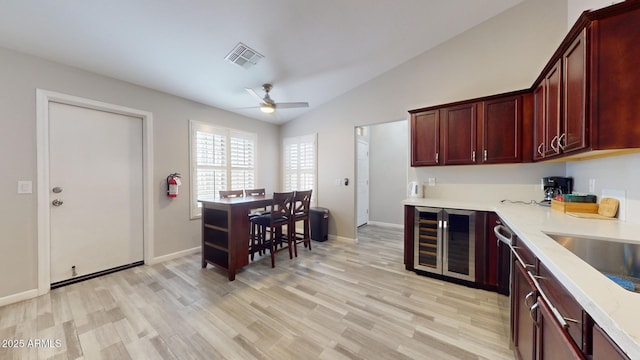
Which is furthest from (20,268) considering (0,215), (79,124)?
(79,124)

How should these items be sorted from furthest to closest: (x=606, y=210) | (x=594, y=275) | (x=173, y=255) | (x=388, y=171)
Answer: (x=388, y=171), (x=173, y=255), (x=606, y=210), (x=594, y=275)

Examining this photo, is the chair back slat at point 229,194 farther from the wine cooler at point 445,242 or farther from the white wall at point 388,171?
the white wall at point 388,171

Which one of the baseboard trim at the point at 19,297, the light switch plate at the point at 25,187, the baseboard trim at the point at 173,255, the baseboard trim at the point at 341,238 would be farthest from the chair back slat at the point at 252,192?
the baseboard trim at the point at 19,297

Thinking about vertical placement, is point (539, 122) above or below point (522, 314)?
above

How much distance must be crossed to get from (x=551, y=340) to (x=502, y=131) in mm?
2361

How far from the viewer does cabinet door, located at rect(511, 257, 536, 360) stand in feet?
3.59

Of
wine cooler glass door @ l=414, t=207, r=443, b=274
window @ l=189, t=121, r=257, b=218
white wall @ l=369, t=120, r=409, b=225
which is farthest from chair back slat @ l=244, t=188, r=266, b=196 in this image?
white wall @ l=369, t=120, r=409, b=225

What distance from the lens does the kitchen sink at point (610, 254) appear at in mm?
1110

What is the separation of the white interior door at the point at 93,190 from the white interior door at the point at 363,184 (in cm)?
398

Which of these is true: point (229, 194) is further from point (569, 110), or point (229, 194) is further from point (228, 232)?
point (569, 110)

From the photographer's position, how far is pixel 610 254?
117 cm

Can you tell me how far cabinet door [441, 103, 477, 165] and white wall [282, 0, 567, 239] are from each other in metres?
0.35

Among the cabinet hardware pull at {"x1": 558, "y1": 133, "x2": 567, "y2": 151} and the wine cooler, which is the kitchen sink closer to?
the cabinet hardware pull at {"x1": 558, "y1": 133, "x2": 567, "y2": 151}

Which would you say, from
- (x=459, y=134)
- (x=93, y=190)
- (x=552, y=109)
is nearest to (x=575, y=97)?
(x=552, y=109)
